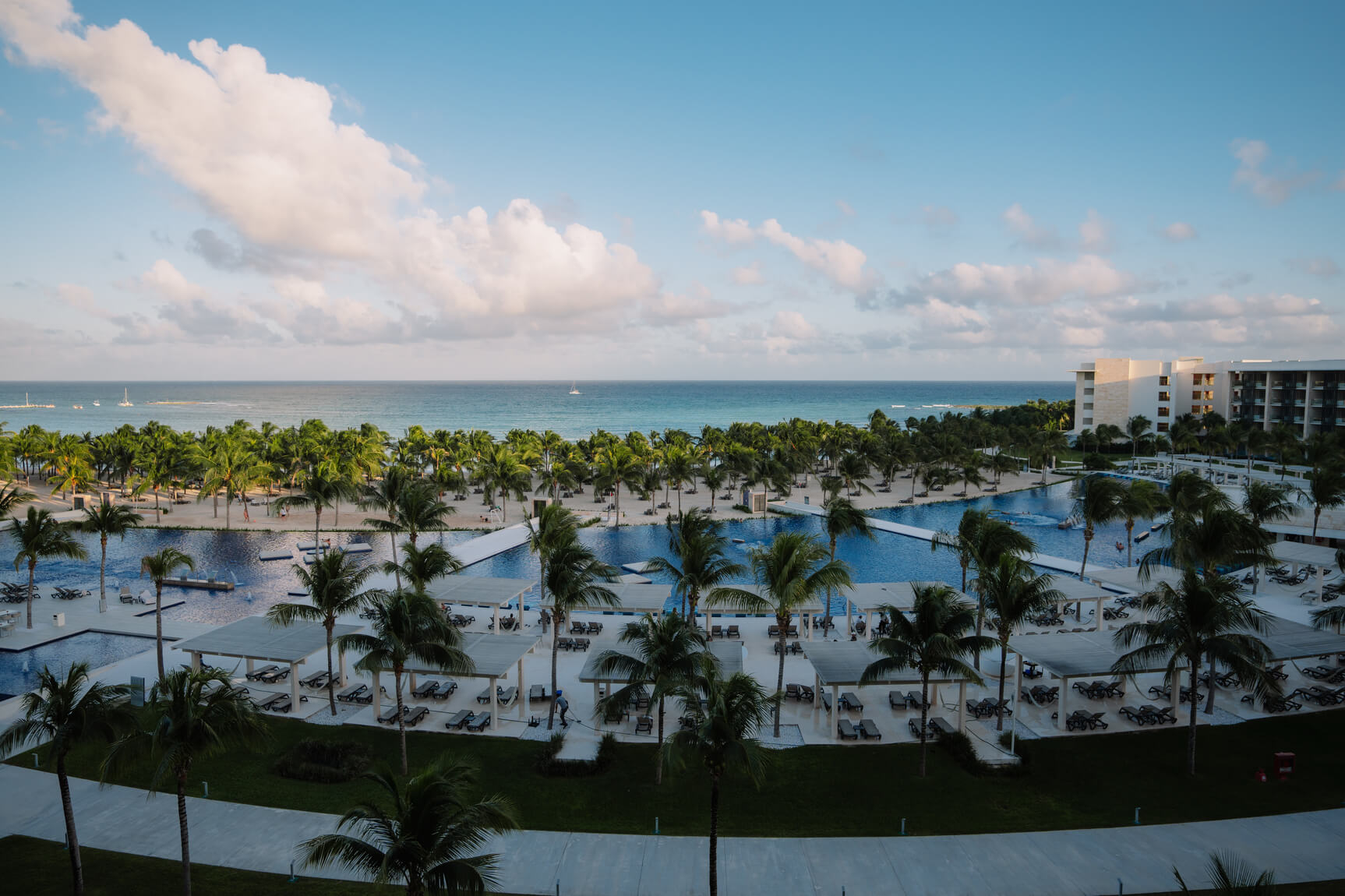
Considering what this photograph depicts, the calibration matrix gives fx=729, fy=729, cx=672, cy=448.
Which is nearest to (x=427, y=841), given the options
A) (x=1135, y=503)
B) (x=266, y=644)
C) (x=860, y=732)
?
(x=860, y=732)

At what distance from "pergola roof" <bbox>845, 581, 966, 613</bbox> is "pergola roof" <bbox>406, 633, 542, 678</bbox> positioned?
1454cm

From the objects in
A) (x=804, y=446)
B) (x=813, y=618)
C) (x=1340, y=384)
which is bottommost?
(x=813, y=618)

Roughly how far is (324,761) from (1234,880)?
2398 cm

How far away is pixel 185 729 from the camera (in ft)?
50.7

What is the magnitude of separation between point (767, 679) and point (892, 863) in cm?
1174

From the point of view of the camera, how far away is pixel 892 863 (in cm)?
1792

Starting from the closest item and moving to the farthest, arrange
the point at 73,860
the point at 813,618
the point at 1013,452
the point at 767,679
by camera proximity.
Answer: the point at 73,860, the point at 767,679, the point at 813,618, the point at 1013,452

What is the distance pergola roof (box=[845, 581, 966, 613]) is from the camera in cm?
3228

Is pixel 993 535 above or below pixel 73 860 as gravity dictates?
above

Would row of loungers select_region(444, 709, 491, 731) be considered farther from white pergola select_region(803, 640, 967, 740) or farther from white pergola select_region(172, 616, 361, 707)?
white pergola select_region(803, 640, 967, 740)

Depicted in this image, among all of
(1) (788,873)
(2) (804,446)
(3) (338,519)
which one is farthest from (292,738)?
(2) (804,446)

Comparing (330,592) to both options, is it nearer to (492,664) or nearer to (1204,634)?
(492,664)

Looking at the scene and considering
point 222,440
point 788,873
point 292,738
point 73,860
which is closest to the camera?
point 73,860

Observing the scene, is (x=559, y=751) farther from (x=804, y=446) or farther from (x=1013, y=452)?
(x=1013, y=452)
